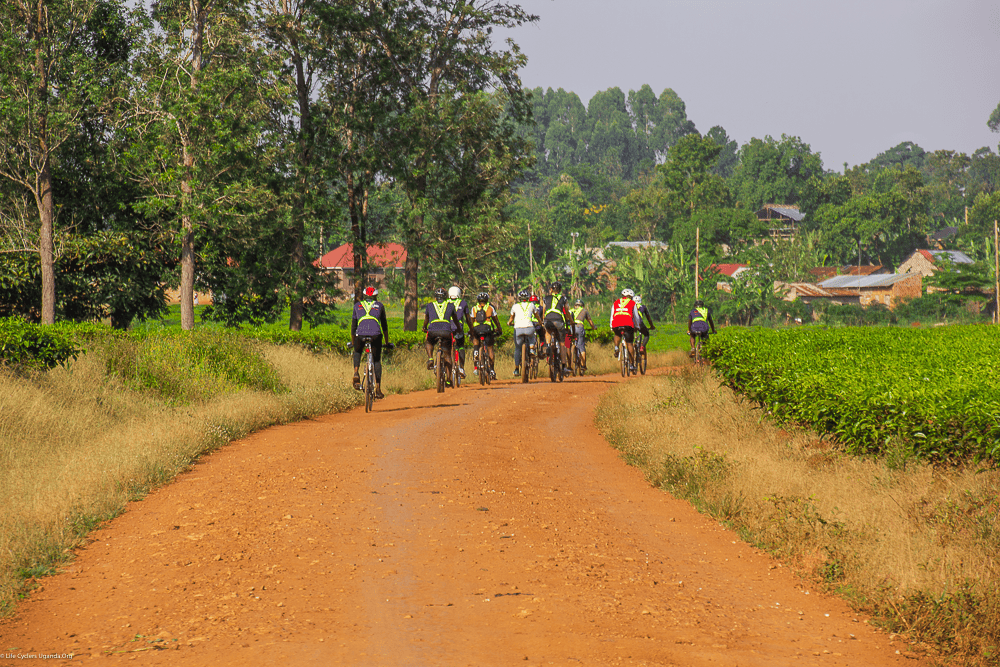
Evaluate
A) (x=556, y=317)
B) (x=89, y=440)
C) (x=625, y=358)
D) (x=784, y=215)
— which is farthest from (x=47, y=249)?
(x=784, y=215)

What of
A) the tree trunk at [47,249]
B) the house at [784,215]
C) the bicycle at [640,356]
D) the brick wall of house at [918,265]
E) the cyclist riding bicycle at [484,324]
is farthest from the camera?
the house at [784,215]

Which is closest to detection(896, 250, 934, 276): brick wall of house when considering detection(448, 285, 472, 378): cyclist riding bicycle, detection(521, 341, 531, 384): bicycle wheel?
detection(521, 341, 531, 384): bicycle wheel

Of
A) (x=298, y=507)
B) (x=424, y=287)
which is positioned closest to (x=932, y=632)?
(x=298, y=507)

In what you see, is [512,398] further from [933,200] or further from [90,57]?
[933,200]

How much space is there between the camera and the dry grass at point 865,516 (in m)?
5.36

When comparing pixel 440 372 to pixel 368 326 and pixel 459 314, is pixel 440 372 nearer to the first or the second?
pixel 459 314

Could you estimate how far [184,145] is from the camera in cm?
2295

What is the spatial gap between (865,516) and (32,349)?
11.4 metres

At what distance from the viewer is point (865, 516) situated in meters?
6.91

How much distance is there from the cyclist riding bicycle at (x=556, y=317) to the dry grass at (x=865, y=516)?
978 centimetres

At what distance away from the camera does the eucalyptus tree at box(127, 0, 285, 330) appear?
22719 millimetres

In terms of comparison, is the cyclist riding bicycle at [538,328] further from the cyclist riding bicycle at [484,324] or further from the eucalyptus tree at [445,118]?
the eucalyptus tree at [445,118]

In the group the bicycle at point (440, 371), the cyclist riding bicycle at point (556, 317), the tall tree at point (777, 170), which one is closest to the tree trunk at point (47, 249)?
the bicycle at point (440, 371)

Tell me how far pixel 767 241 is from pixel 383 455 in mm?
74891
